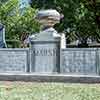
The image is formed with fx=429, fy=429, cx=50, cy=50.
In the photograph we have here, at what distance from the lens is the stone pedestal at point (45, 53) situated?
17.6m

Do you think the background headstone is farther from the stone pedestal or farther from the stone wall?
the stone pedestal

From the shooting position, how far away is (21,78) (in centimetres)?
1725

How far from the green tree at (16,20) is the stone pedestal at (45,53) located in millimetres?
18335

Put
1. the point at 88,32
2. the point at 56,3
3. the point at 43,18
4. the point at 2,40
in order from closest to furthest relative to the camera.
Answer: the point at 43,18
the point at 2,40
the point at 56,3
the point at 88,32

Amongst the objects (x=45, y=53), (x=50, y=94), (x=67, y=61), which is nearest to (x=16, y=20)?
(x=45, y=53)

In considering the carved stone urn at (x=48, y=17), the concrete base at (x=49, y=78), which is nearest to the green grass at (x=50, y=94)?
the concrete base at (x=49, y=78)

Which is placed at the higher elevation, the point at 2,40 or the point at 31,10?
the point at 31,10

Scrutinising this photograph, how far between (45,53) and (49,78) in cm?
123

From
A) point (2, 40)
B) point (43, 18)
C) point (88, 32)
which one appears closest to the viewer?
point (43, 18)

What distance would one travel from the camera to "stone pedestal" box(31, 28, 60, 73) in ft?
57.7

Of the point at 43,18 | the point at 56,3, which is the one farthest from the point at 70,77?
the point at 56,3

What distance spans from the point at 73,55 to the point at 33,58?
1692mm

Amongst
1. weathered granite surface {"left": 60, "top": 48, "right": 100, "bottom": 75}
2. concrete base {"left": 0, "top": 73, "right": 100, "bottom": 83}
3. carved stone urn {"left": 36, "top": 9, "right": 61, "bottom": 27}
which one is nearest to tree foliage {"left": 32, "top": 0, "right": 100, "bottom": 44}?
carved stone urn {"left": 36, "top": 9, "right": 61, "bottom": 27}

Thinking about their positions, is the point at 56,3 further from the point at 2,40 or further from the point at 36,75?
the point at 36,75
